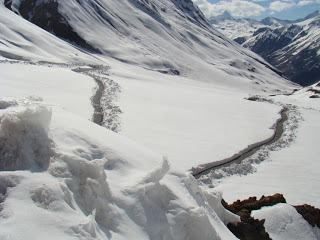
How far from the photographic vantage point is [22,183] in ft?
22.5

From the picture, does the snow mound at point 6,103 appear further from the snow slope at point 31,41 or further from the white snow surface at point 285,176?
the snow slope at point 31,41

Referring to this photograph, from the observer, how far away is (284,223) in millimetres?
12383

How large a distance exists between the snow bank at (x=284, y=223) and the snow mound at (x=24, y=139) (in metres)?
9.04

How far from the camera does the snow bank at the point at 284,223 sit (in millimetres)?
12016

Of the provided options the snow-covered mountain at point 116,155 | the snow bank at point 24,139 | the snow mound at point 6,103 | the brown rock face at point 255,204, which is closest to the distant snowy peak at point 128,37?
the snow-covered mountain at point 116,155

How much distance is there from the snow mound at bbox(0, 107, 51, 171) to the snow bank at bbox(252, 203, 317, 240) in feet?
29.7

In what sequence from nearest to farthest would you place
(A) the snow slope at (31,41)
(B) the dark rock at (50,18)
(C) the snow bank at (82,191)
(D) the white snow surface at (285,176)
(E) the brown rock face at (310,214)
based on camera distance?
(C) the snow bank at (82,191), (E) the brown rock face at (310,214), (D) the white snow surface at (285,176), (A) the snow slope at (31,41), (B) the dark rock at (50,18)

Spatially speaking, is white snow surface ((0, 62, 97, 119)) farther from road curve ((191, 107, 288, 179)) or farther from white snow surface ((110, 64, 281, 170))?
road curve ((191, 107, 288, 179))

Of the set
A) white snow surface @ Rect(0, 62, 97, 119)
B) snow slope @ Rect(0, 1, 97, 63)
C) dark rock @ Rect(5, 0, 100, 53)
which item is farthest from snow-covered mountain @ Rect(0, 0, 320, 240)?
→ dark rock @ Rect(5, 0, 100, 53)

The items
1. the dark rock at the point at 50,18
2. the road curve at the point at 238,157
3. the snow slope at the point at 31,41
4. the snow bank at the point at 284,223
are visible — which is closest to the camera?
the snow bank at the point at 284,223

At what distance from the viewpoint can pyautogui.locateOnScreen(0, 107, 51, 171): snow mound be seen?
7520 mm

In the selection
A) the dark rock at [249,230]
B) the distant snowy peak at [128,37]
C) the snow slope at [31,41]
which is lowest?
the snow slope at [31,41]

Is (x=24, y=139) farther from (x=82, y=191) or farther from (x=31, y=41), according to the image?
(x=31, y=41)

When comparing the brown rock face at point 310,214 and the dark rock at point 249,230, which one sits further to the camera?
the brown rock face at point 310,214
